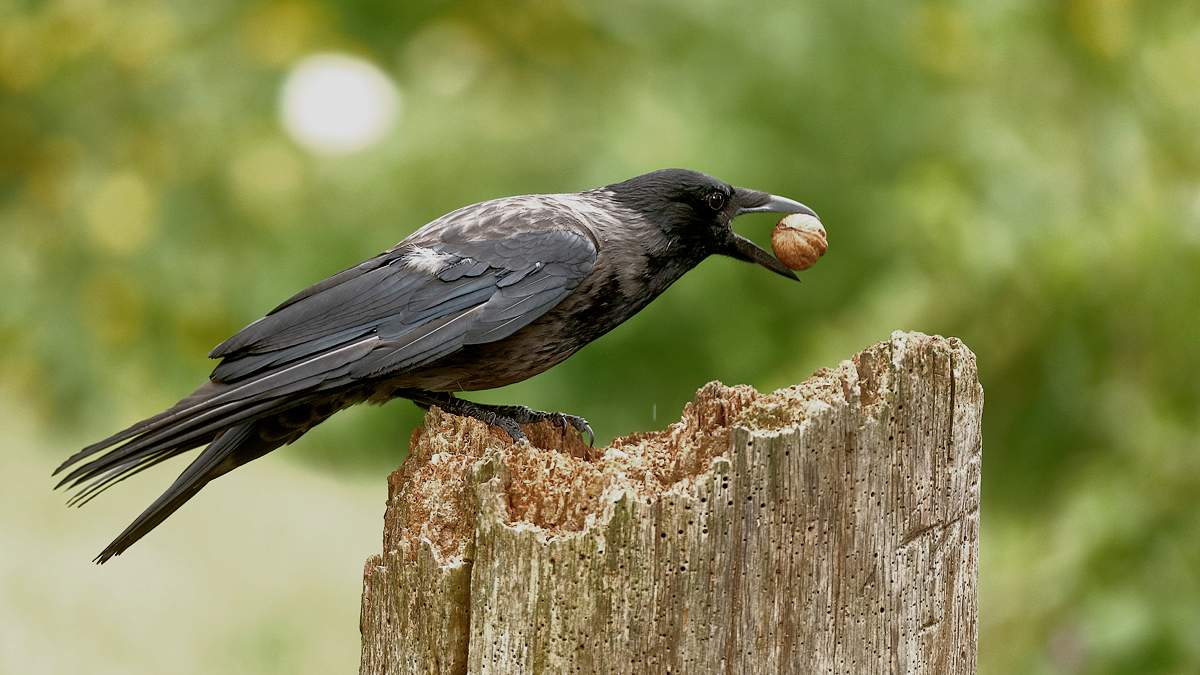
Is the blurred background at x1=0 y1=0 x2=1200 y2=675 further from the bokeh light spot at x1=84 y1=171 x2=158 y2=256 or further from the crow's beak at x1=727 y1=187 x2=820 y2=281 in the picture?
the crow's beak at x1=727 y1=187 x2=820 y2=281

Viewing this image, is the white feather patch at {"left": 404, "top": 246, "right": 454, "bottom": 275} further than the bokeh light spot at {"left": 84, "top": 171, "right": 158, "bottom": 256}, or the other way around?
the bokeh light spot at {"left": 84, "top": 171, "right": 158, "bottom": 256}

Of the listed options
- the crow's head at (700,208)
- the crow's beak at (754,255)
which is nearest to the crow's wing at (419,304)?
the crow's head at (700,208)

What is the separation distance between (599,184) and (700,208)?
2511mm

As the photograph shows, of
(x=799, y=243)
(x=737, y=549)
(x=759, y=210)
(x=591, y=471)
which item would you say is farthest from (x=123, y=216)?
(x=737, y=549)

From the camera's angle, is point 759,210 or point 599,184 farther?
point 599,184

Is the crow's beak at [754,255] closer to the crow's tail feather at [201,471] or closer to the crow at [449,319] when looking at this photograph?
the crow at [449,319]

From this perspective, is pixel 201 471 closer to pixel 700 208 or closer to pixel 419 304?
pixel 419 304

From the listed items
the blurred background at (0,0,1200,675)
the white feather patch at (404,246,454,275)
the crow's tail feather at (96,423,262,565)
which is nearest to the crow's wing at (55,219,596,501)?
the white feather patch at (404,246,454,275)

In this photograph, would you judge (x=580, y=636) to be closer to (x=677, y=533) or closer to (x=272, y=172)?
(x=677, y=533)

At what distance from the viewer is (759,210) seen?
13.0 feet

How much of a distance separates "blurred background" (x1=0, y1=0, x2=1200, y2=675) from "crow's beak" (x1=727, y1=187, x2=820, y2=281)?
1596 millimetres

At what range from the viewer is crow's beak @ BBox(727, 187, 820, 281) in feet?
12.8

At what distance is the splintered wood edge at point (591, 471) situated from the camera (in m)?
2.23

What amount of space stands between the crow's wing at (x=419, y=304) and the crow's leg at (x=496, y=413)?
0.28 m
